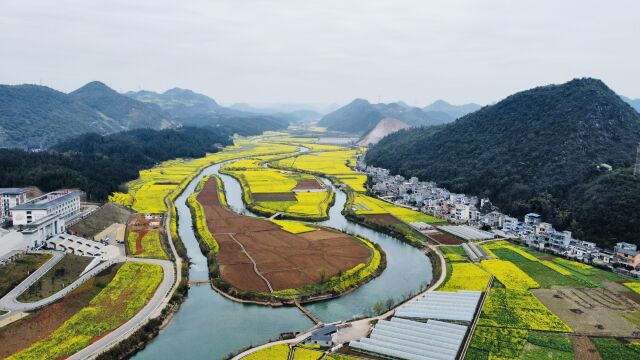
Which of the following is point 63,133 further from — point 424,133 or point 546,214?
point 546,214

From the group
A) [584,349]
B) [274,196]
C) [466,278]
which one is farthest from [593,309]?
[274,196]

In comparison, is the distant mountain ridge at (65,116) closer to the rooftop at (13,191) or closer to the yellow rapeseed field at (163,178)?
the yellow rapeseed field at (163,178)

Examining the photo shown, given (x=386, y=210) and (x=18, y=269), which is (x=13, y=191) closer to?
(x=18, y=269)

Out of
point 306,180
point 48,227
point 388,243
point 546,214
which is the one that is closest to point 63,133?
point 306,180

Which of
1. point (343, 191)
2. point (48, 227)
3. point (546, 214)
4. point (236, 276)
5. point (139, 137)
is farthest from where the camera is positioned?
point (139, 137)

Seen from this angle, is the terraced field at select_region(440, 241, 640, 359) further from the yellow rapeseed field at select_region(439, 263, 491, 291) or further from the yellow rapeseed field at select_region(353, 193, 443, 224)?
the yellow rapeseed field at select_region(353, 193, 443, 224)
